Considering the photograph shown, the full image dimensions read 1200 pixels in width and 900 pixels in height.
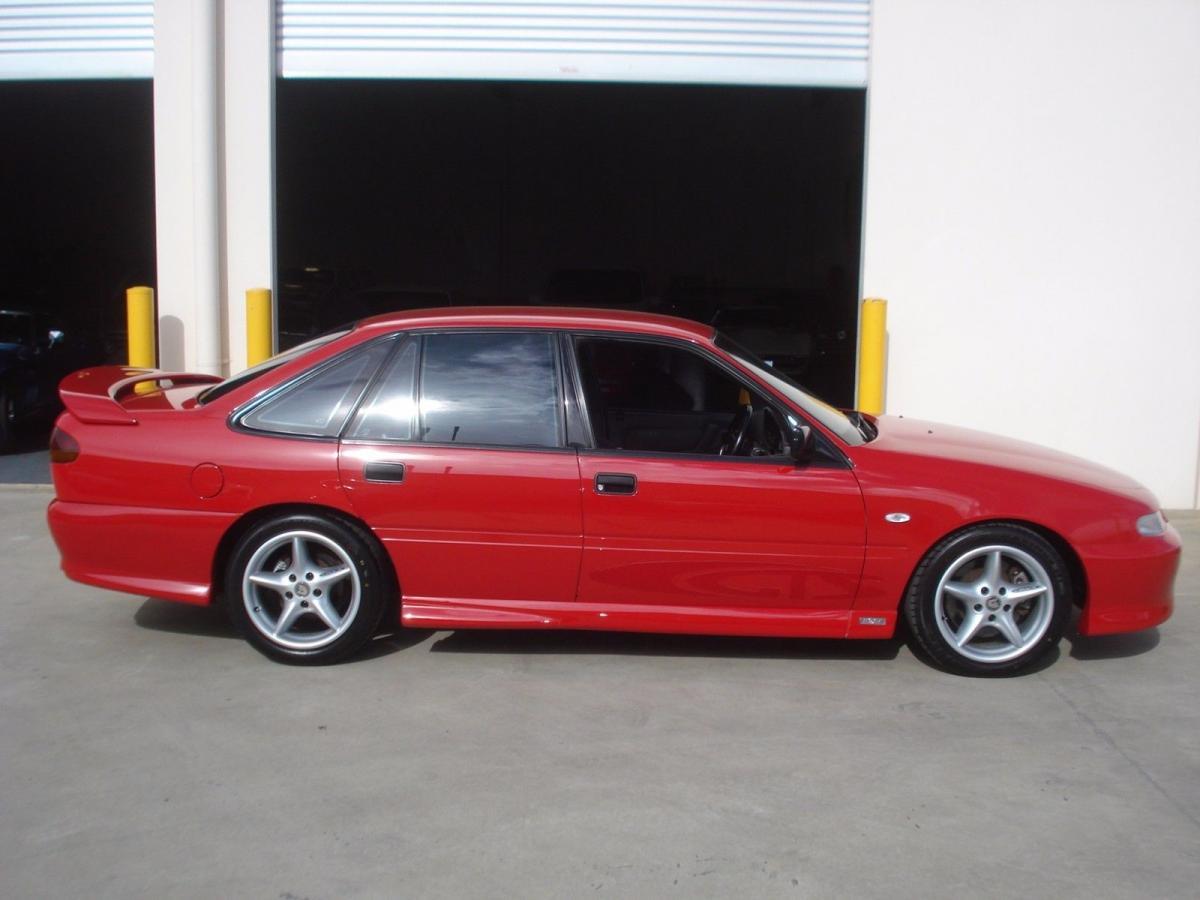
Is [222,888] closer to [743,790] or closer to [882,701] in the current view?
Result: [743,790]

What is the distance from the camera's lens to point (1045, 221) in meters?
8.48

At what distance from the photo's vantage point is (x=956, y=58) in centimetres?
838

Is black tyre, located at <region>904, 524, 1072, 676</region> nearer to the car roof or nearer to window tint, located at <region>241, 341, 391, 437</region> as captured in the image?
the car roof

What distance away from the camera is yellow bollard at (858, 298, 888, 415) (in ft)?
27.2

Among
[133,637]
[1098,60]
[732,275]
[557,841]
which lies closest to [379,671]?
[133,637]

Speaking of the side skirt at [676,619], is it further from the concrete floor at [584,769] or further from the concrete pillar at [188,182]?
the concrete pillar at [188,182]

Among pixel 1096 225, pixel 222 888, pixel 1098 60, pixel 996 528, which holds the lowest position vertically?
pixel 222 888

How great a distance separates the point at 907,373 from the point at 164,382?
5.04 metres

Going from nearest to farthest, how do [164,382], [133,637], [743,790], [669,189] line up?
[743,790] → [133,637] → [164,382] → [669,189]

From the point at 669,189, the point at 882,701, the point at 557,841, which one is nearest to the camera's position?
the point at 557,841

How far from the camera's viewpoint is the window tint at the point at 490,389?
5.03m

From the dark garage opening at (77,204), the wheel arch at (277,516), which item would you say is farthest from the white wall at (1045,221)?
the dark garage opening at (77,204)

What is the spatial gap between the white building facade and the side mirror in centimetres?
380

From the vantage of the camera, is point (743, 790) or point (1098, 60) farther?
point (1098, 60)
